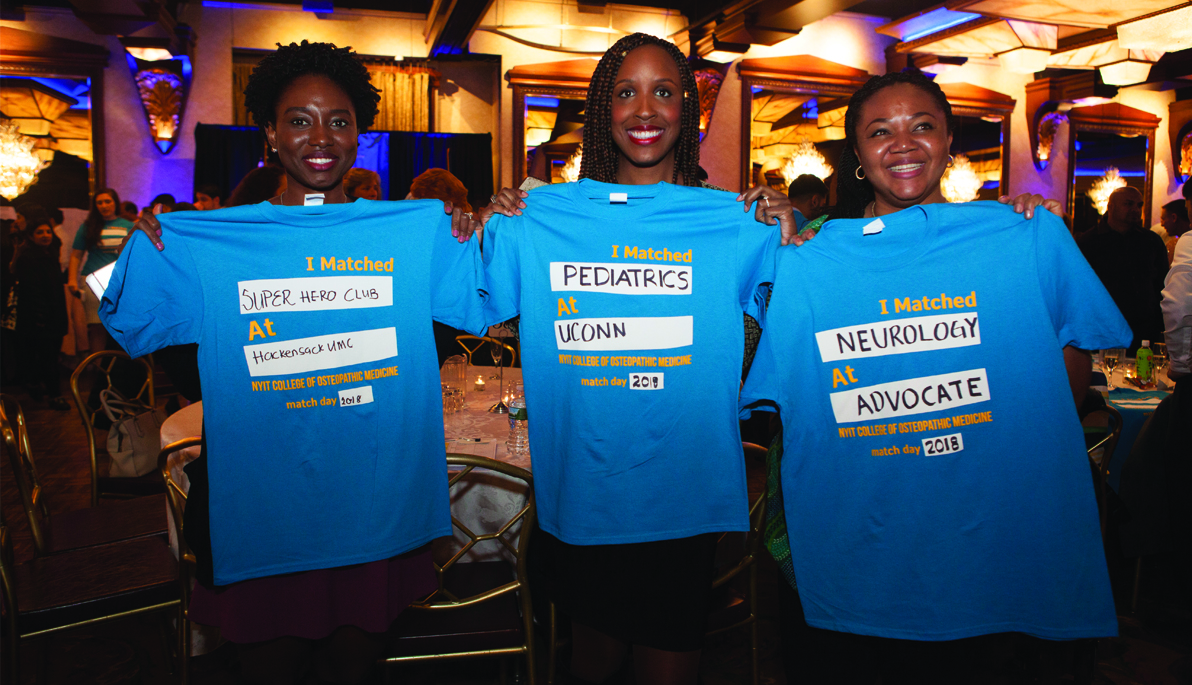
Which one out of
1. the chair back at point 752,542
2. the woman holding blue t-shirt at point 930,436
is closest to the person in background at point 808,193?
the chair back at point 752,542

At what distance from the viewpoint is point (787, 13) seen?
6.88 m

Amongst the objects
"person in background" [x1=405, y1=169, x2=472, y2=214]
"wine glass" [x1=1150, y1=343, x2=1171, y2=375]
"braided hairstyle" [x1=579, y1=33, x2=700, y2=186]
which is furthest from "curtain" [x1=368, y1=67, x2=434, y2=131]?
"wine glass" [x1=1150, y1=343, x2=1171, y2=375]

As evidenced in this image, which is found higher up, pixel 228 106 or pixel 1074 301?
pixel 228 106

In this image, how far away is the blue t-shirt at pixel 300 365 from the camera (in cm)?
158

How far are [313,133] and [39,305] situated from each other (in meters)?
6.68

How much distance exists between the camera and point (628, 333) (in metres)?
1.55

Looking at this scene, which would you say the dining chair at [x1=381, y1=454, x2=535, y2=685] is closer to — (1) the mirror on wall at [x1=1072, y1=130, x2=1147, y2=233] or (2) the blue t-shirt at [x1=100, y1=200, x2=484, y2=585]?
(2) the blue t-shirt at [x1=100, y1=200, x2=484, y2=585]

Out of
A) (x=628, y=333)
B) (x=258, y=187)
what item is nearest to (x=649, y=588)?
(x=628, y=333)

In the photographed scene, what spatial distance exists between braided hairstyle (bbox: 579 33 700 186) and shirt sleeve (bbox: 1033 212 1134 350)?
30.8 inches

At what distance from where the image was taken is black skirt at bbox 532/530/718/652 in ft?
5.23

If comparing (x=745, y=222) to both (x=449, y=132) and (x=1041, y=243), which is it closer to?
(x=1041, y=243)

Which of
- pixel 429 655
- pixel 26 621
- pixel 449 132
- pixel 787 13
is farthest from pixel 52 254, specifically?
pixel 787 13

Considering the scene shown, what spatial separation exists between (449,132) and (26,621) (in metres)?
7.12

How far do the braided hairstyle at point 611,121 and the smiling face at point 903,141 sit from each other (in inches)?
15.6
